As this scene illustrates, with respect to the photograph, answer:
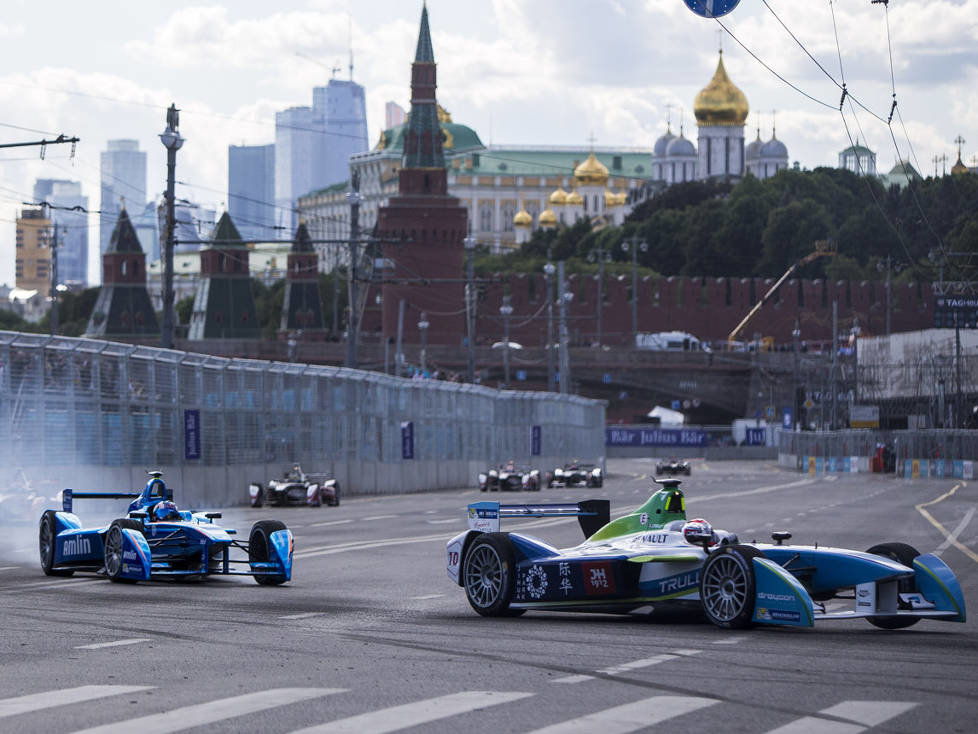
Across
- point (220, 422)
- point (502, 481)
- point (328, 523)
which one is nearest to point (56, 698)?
point (328, 523)

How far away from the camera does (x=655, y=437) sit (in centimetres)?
13488

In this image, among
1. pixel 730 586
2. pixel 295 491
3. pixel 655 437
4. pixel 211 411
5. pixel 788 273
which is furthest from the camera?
pixel 788 273

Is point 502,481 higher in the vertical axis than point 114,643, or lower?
higher

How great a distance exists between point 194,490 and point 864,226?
122806 millimetres

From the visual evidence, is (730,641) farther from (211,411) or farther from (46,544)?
(211,411)

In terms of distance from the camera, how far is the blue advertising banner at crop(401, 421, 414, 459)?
55.2 metres

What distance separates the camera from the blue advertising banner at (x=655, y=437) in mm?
134250

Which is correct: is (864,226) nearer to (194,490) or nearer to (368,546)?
(194,490)

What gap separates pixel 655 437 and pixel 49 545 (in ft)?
386

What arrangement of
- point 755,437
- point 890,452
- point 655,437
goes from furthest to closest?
point 655,437, point 755,437, point 890,452

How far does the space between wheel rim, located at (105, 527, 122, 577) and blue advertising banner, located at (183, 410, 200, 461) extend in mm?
19965

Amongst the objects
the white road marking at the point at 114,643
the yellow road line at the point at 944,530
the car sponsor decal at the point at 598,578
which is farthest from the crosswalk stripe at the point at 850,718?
the yellow road line at the point at 944,530

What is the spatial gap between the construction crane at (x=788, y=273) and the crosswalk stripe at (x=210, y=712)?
144 m

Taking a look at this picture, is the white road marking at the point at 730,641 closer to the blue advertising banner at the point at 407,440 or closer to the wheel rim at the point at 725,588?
the wheel rim at the point at 725,588
